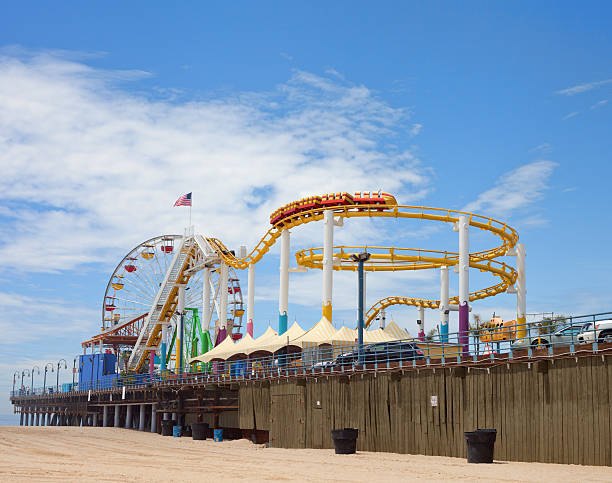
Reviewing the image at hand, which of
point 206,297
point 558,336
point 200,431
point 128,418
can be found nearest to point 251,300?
point 206,297

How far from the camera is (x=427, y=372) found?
89.2 ft

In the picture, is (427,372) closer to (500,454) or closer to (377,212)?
(500,454)

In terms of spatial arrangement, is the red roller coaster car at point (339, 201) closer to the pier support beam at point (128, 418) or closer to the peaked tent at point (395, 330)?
the peaked tent at point (395, 330)

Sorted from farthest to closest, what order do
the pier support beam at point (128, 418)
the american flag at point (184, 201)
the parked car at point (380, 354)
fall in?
1. the american flag at point (184, 201)
2. the pier support beam at point (128, 418)
3. the parked car at point (380, 354)

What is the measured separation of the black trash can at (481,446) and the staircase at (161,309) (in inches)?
2039

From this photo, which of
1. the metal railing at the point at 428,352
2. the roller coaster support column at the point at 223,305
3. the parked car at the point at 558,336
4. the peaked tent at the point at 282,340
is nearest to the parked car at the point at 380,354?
the metal railing at the point at 428,352

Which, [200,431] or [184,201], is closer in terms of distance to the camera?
[200,431]

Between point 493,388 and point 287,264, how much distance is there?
29.0 m

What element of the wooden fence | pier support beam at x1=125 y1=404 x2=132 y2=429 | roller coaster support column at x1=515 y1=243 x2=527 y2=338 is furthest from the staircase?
the wooden fence

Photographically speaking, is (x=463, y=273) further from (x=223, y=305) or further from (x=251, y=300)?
(x=223, y=305)

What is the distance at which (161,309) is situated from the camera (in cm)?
7594

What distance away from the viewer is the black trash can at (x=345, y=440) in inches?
1095

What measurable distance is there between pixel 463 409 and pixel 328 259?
2277cm

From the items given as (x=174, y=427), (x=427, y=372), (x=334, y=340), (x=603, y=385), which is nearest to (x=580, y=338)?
(x=603, y=385)
